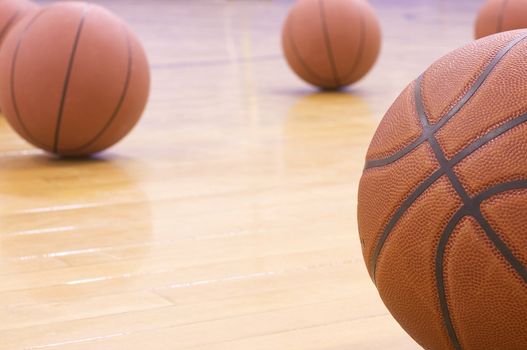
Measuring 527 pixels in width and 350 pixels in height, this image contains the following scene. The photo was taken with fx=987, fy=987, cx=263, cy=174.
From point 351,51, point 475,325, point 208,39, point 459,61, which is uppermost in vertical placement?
point 459,61

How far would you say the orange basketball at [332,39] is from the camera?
5.72 m

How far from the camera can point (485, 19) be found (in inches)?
235

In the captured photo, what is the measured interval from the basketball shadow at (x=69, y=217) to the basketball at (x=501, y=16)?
108 inches

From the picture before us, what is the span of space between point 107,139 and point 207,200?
76cm

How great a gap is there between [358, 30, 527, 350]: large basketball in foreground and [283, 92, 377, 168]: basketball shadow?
2086 millimetres

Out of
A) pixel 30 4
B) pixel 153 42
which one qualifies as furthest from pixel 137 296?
pixel 153 42

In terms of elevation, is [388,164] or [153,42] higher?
[388,164]

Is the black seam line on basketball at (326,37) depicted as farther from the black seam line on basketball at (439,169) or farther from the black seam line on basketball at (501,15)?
the black seam line on basketball at (439,169)

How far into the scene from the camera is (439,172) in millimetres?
1659

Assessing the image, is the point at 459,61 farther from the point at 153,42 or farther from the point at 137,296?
the point at 153,42

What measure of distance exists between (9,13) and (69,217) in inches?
93.3

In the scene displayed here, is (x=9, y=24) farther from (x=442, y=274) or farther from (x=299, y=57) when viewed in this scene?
(x=442, y=274)

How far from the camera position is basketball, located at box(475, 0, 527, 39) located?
567 cm

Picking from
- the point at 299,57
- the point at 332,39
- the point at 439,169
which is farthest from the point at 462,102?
the point at 299,57
